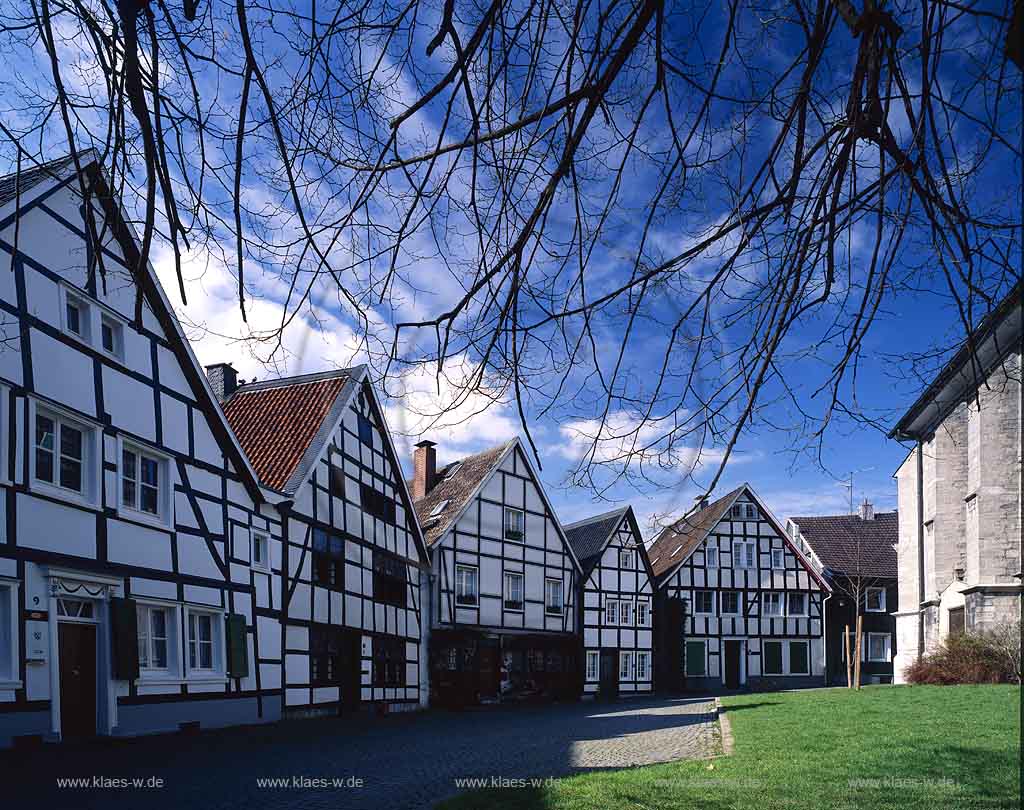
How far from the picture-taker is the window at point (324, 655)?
21.4 m

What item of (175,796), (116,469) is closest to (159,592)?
(116,469)

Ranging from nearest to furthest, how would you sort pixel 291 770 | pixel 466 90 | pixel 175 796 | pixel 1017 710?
1. pixel 466 90
2. pixel 175 796
3. pixel 291 770
4. pixel 1017 710

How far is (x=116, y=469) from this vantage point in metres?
14.7

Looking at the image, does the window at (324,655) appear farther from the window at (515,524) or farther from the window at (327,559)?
the window at (515,524)

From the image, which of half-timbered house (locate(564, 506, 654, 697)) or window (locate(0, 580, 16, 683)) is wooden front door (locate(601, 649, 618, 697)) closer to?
half-timbered house (locate(564, 506, 654, 697))

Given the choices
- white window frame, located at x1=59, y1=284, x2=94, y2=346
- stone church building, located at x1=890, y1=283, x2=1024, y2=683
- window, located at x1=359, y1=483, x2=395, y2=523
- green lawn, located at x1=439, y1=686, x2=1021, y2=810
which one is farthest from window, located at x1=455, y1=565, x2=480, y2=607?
white window frame, located at x1=59, y1=284, x2=94, y2=346

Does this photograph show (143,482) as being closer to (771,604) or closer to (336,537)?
(336,537)

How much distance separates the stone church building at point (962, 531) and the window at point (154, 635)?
18.1 metres

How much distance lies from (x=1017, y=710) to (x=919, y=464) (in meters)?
22.6

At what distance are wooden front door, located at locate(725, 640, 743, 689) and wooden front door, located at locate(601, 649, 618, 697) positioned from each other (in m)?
7.67

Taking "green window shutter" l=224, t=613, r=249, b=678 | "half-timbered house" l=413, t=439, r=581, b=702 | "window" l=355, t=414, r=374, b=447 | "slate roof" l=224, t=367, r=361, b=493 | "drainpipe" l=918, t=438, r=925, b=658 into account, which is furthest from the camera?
"drainpipe" l=918, t=438, r=925, b=658

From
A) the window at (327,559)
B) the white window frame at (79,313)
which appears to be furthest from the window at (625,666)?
the white window frame at (79,313)

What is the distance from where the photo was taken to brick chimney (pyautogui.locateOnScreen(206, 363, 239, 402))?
25.5 meters

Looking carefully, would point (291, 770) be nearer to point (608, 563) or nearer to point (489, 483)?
point (489, 483)
